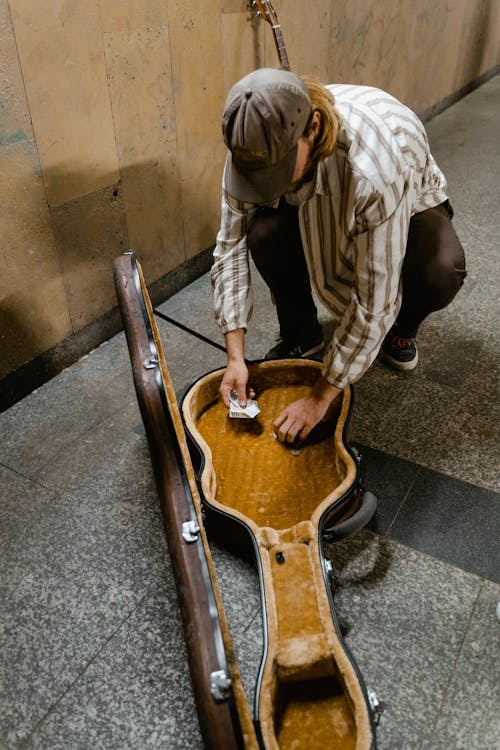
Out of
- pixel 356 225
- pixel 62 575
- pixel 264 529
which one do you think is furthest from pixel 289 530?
pixel 356 225

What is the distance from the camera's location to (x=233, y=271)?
155 centimetres

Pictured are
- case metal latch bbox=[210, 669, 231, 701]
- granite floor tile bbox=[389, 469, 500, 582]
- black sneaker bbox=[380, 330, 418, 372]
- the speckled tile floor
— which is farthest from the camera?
black sneaker bbox=[380, 330, 418, 372]

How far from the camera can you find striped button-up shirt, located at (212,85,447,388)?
1222 mm

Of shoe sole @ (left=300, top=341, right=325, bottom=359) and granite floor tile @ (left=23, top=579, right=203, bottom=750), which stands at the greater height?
shoe sole @ (left=300, top=341, right=325, bottom=359)

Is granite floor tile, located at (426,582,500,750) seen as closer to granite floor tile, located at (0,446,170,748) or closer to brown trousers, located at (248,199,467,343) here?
granite floor tile, located at (0,446,170,748)

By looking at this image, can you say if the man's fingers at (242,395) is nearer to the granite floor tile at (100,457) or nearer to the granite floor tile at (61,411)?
the granite floor tile at (100,457)

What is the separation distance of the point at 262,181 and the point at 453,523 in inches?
36.4

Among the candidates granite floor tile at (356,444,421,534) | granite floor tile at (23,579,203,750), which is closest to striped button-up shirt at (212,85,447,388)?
granite floor tile at (356,444,421,534)

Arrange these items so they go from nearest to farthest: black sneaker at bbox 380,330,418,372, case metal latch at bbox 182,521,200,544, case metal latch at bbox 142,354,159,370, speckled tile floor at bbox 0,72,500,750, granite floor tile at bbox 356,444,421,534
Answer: case metal latch at bbox 182,521,200,544
speckled tile floor at bbox 0,72,500,750
case metal latch at bbox 142,354,159,370
granite floor tile at bbox 356,444,421,534
black sneaker at bbox 380,330,418,372

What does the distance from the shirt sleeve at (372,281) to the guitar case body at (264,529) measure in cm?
13

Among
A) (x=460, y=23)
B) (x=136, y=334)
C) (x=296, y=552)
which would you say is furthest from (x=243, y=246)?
(x=460, y=23)

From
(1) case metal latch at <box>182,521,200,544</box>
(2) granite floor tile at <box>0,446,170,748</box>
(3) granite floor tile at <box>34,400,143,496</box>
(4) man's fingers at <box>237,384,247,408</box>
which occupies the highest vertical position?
(1) case metal latch at <box>182,521,200,544</box>

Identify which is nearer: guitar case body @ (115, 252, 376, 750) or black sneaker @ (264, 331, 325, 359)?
guitar case body @ (115, 252, 376, 750)

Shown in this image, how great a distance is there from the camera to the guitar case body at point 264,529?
2.87ft
